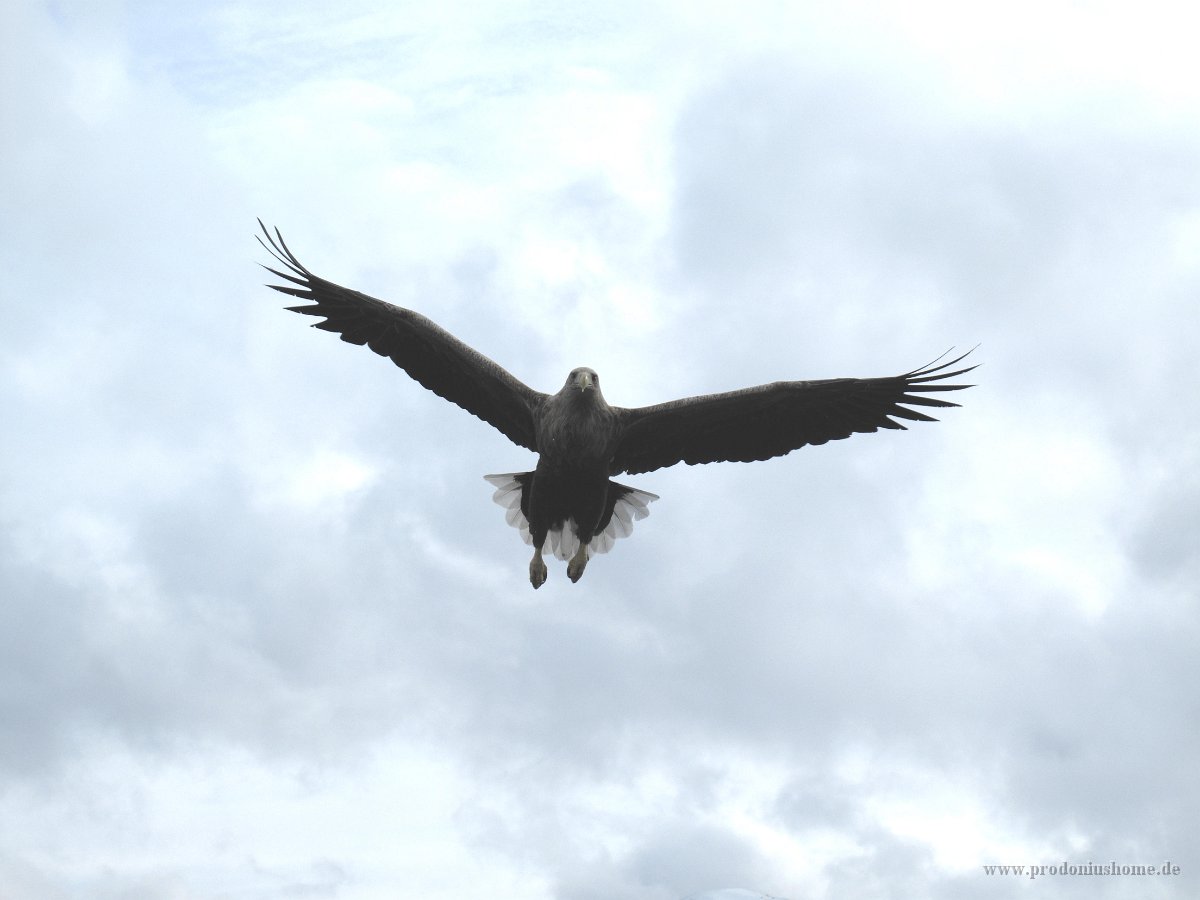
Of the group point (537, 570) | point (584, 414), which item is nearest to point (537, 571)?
point (537, 570)

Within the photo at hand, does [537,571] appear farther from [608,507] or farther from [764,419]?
[764,419]

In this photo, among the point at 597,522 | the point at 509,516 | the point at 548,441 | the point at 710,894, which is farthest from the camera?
the point at 710,894

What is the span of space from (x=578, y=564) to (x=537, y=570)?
42 cm

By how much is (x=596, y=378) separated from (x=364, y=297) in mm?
2391

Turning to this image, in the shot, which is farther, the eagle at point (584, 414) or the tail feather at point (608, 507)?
the tail feather at point (608, 507)

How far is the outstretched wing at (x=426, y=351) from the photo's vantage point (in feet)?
46.5

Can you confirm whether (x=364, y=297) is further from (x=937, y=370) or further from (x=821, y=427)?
(x=937, y=370)

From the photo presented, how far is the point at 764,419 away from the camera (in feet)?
47.2

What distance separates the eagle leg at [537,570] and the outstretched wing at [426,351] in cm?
115

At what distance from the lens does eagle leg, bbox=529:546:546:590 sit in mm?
14758

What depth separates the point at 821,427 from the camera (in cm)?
1439

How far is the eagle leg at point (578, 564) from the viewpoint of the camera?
14852mm

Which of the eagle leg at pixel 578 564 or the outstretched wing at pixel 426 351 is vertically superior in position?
the outstretched wing at pixel 426 351

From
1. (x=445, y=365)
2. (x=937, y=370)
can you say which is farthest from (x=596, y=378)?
(x=937, y=370)
